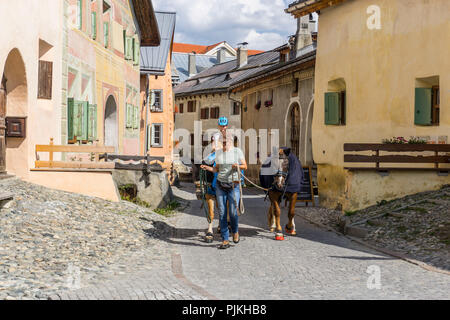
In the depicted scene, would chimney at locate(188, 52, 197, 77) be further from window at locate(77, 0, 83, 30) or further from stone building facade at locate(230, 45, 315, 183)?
window at locate(77, 0, 83, 30)

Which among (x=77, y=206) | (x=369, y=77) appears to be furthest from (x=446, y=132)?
(x=77, y=206)

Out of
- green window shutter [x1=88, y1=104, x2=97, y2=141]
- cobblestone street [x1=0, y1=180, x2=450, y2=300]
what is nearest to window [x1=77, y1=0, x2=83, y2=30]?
green window shutter [x1=88, y1=104, x2=97, y2=141]

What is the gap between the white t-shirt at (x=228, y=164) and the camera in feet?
32.4

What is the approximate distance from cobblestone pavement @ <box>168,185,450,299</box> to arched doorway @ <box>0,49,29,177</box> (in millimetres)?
3958

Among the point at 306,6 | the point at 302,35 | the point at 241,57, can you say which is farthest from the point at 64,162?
the point at 241,57

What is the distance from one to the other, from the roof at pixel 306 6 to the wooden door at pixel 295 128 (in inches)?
329

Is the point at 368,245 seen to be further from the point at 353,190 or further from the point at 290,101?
the point at 290,101

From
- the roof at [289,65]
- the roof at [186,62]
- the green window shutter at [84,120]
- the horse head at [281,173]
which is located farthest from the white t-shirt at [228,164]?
the roof at [186,62]

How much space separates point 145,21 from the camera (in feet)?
84.6

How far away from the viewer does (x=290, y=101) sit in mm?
27922

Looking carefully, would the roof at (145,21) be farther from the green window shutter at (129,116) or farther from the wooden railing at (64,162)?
the wooden railing at (64,162)

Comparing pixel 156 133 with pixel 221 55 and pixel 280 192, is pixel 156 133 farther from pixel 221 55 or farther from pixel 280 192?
pixel 221 55

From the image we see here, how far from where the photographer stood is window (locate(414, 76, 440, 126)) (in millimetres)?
14445

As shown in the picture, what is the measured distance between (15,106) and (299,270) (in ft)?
25.9
